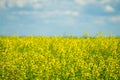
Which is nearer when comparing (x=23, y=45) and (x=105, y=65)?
(x=105, y=65)

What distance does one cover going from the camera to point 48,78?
9500 millimetres

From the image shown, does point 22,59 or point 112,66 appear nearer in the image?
point 112,66

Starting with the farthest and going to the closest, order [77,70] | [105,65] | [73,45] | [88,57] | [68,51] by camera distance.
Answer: [73,45]
[68,51]
[88,57]
[105,65]
[77,70]

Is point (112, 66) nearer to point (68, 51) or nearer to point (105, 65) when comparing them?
point (105, 65)

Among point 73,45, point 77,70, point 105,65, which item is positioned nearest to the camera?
point 77,70

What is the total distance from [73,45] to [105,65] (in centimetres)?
401

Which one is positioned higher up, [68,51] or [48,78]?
[68,51]

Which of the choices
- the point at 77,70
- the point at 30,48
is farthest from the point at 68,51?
the point at 77,70

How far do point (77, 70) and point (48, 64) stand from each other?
1.08m

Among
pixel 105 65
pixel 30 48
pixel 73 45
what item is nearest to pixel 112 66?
pixel 105 65

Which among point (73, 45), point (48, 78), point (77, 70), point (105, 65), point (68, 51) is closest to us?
point (48, 78)

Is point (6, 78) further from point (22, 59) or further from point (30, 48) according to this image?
point (30, 48)

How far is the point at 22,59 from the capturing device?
1158cm

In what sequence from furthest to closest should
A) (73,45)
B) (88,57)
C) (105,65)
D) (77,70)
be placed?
1. (73,45)
2. (88,57)
3. (105,65)
4. (77,70)
